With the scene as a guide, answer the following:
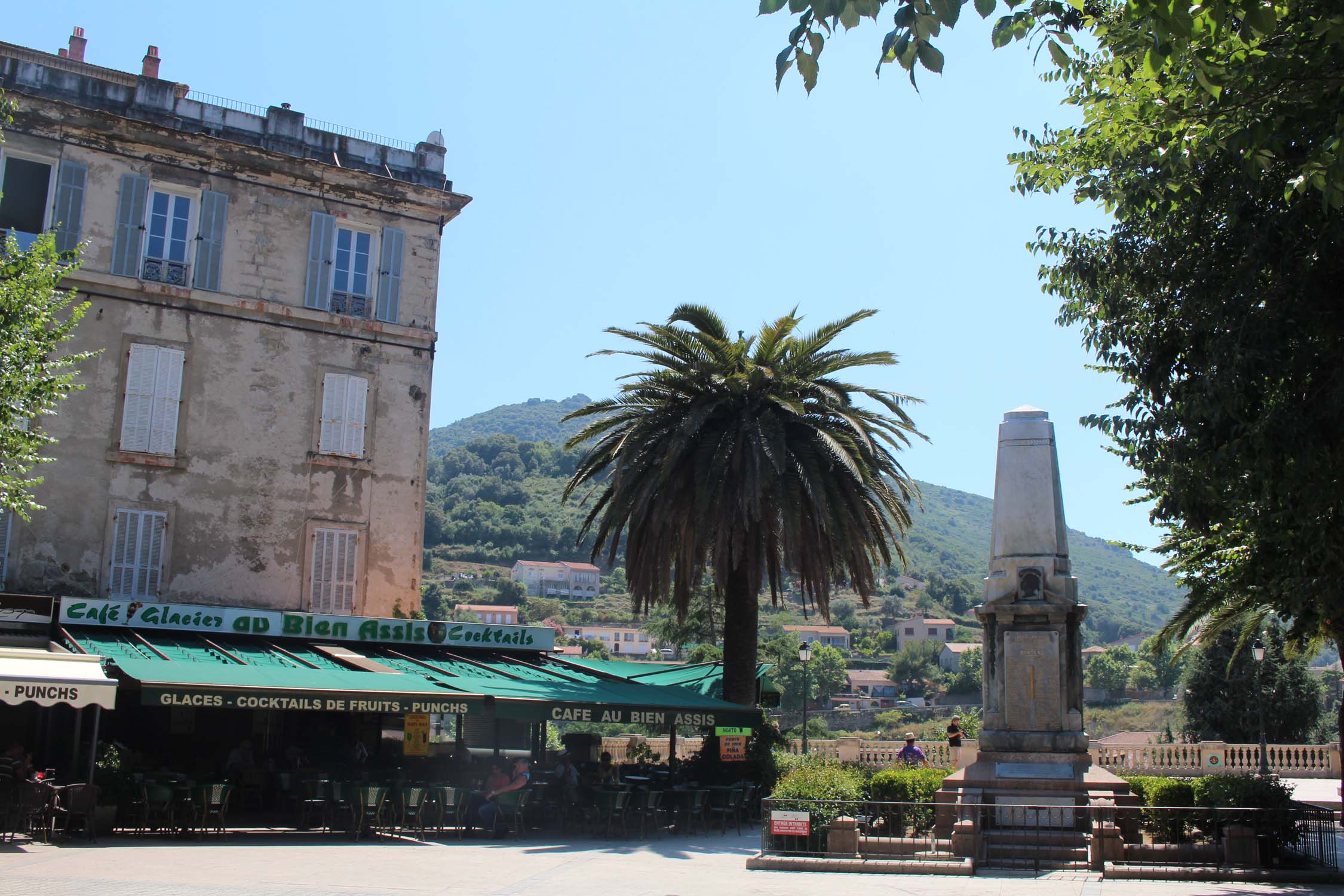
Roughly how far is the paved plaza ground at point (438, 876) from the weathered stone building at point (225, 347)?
7766 millimetres

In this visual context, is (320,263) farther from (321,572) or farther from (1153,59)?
(1153,59)

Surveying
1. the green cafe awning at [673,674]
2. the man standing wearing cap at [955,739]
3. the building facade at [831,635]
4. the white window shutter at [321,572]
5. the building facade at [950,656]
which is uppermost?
the building facade at [831,635]

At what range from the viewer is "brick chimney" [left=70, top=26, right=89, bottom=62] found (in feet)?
94.4

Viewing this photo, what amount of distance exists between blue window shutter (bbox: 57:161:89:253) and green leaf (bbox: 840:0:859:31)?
20375 millimetres

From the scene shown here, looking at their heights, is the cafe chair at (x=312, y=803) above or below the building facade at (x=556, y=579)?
below

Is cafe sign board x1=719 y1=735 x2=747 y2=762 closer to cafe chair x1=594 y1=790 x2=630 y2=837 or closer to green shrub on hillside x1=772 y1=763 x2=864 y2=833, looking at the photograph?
cafe chair x1=594 y1=790 x2=630 y2=837

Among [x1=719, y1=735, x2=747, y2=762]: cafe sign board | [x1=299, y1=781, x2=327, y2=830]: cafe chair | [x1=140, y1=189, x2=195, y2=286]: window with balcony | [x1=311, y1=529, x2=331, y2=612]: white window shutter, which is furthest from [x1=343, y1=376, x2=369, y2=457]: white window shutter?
[x1=719, y1=735, x2=747, y2=762]: cafe sign board

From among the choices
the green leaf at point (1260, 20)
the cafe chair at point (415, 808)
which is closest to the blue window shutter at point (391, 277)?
the cafe chair at point (415, 808)

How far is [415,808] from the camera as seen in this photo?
63.5 feet

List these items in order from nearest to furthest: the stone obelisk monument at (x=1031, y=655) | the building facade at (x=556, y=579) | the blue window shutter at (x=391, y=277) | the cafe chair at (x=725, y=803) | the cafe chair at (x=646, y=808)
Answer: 1. the stone obelisk monument at (x=1031, y=655)
2. the cafe chair at (x=646, y=808)
3. the cafe chair at (x=725, y=803)
4. the blue window shutter at (x=391, y=277)
5. the building facade at (x=556, y=579)

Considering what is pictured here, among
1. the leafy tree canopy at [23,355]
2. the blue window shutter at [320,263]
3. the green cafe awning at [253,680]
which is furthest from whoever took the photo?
the blue window shutter at [320,263]

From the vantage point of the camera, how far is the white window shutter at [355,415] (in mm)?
25328

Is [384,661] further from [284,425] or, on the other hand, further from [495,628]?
[284,425]

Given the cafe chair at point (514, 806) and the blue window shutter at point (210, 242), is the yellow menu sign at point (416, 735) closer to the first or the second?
the cafe chair at point (514, 806)
